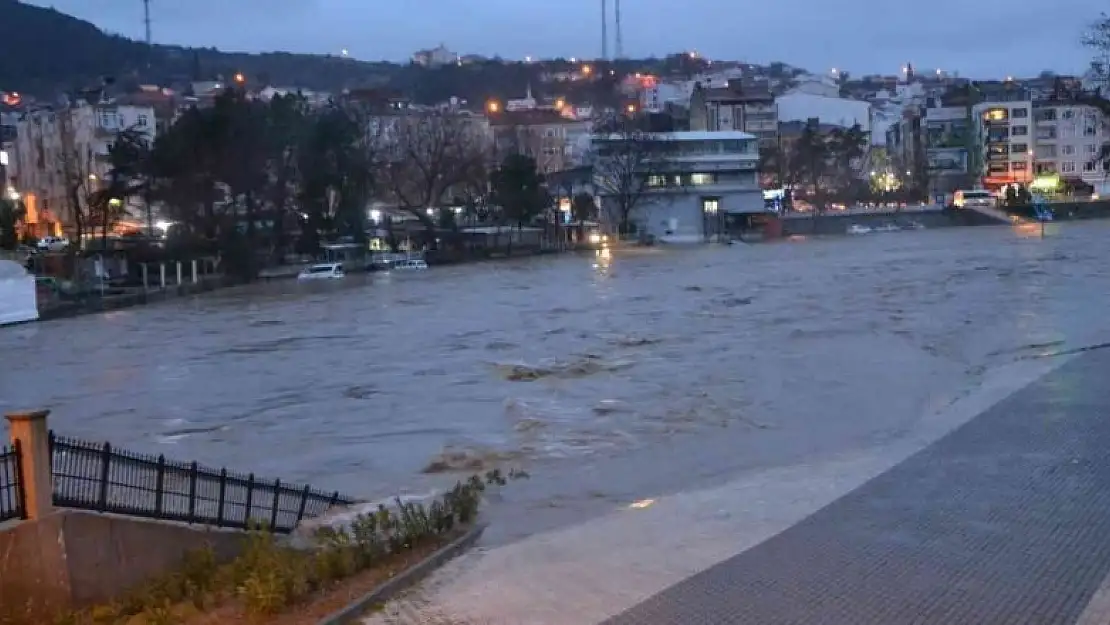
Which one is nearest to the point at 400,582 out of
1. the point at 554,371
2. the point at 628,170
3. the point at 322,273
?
the point at 554,371

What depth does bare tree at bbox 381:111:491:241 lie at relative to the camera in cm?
6812

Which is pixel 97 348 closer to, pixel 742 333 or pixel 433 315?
pixel 433 315

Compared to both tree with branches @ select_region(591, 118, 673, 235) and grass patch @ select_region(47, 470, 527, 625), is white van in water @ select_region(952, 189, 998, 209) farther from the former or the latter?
grass patch @ select_region(47, 470, 527, 625)

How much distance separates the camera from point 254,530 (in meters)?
9.11

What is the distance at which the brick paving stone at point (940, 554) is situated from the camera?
6520 millimetres

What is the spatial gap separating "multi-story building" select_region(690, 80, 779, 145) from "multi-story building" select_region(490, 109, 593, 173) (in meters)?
10.1

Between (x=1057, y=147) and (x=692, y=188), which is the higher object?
(x=1057, y=147)

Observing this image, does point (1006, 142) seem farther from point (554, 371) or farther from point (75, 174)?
point (554, 371)

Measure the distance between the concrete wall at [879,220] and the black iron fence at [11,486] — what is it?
241 feet

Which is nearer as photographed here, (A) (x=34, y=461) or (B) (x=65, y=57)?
(A) (x=34, y=461)

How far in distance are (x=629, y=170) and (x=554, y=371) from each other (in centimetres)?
5295

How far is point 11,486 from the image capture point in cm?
738

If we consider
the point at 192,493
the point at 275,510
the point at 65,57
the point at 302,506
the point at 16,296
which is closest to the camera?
the point at 192,493

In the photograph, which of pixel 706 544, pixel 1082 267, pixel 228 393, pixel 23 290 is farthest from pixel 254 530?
pixel 1082 267
